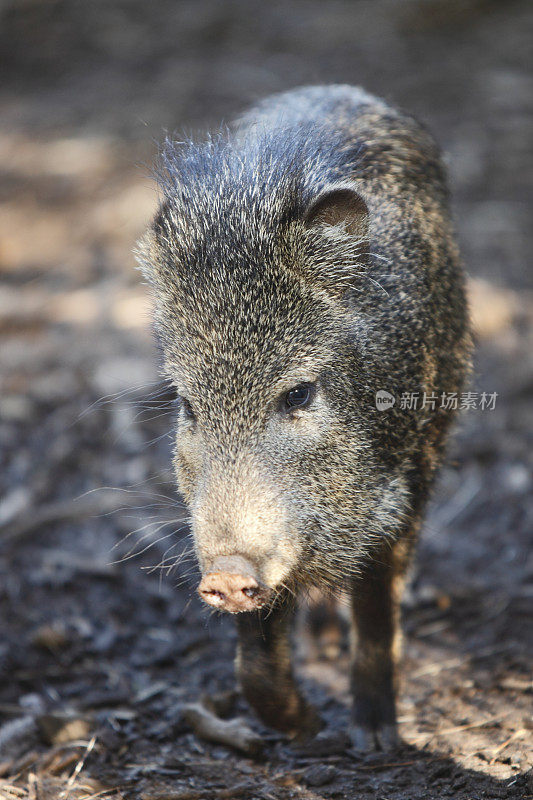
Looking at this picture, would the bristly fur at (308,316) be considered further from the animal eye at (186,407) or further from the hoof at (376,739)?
the hoof at (376,739)

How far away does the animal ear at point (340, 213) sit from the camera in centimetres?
272

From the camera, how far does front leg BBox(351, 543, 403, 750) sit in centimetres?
316

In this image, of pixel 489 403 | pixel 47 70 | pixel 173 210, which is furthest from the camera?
pixel 47 70

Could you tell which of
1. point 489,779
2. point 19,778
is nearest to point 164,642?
point 19,778

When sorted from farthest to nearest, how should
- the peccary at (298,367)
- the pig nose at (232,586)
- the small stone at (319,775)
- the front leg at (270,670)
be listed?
the front leg at (270,670)
the small stone at (319,775)
the peccary at (298,367)
the pig nose at (232,586)

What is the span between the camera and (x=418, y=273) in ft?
9.96

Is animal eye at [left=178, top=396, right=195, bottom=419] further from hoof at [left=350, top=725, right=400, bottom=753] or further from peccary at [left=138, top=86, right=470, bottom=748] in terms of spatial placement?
hoof at [left=350, top=725, right=400, bottom=753]

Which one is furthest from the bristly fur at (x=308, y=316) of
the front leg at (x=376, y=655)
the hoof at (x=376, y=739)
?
the hoof at (x=376, y=739)

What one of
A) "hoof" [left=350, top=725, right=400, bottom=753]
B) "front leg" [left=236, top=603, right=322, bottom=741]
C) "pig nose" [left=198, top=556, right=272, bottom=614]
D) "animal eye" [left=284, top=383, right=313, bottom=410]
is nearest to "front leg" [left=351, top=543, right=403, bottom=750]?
"hoof" [left=350, top=725, right=400, bottom=753]

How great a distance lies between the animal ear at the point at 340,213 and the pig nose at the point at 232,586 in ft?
3.51

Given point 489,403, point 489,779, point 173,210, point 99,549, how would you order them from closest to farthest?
point 489,779
point 173,210
point 99,549
point 489,403

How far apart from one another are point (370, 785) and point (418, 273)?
165 cm

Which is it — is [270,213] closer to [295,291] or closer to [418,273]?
[295,291]

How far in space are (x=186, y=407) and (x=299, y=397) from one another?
15.1 inches
